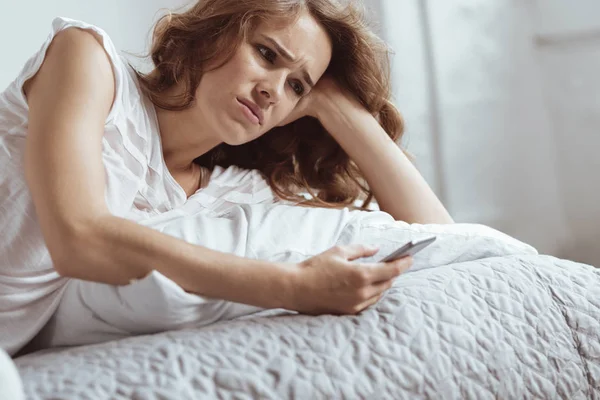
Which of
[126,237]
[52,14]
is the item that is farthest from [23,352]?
[52,14]

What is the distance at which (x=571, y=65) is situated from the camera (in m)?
2.36

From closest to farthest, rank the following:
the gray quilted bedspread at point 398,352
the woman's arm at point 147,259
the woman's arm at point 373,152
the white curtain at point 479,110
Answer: the gray quilted bedspread at point 398,352
the woman's arm at point 147,259
the woman's arm at point 373,152
the white curtain at point 479,110

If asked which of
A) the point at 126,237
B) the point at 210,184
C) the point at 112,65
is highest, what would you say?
the point at 112,65

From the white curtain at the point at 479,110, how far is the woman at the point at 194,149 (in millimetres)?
757

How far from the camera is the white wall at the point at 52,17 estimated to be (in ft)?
6.34

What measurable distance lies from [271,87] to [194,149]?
0.25m

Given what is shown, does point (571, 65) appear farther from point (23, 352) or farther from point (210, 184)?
point (23, 352)

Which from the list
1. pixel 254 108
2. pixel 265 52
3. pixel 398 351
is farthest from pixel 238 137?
pixel 398 351

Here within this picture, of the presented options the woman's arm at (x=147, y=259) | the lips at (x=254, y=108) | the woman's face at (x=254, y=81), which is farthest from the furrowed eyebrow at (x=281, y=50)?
the woman's arm at (x=147, y=259)

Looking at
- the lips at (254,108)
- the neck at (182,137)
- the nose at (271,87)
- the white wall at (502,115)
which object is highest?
the nose at (271,87)

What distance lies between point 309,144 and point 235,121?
0.44 meters

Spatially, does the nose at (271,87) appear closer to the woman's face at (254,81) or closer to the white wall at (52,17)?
the woman's face at (254,81)

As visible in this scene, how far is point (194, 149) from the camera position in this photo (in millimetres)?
1512

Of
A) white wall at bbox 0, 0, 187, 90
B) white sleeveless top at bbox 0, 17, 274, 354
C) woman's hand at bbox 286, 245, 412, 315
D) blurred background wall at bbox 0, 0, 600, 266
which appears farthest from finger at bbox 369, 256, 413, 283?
blurred background wall at bbox 0, 0, 600, 266
